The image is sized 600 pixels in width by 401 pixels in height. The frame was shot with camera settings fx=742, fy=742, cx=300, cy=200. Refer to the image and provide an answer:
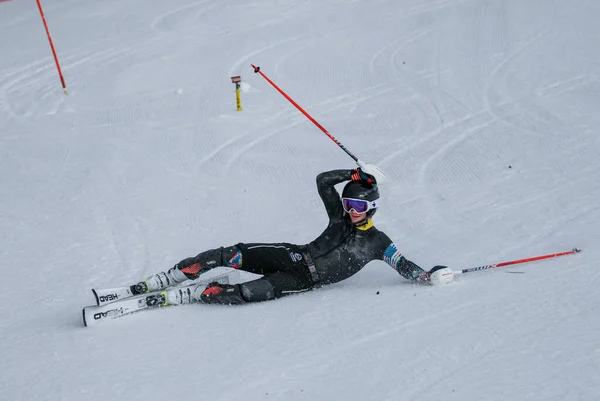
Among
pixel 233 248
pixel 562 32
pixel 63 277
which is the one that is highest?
pixel 562 32

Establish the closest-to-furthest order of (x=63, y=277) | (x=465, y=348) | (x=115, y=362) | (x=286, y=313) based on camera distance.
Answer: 1. (x=465, y=348)
2. (x=115, y=362)
3. (x=286, y=313)
4. (x=63, y=277)

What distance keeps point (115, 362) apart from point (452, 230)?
397 cm

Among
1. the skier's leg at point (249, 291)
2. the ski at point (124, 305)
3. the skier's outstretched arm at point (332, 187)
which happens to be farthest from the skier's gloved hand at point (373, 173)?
the ski at point (124, 305)

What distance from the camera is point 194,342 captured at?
17.2 feet

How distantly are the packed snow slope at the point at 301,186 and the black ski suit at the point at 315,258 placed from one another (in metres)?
0.22

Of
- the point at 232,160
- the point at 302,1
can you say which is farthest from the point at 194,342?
the point at 302,1

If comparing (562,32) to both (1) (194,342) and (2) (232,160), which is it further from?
(1) (194,342)

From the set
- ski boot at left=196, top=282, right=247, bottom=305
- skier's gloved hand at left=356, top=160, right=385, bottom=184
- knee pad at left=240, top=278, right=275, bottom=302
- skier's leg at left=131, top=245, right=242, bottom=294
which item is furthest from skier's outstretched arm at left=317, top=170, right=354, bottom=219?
ski boot at left=196, top=282, right=247, bottom=305

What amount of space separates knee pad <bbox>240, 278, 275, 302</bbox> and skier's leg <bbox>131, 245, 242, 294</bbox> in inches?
11.0

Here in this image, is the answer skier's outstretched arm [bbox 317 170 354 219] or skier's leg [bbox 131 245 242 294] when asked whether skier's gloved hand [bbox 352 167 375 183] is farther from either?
skier's leg [bbox 131 245 242 294]

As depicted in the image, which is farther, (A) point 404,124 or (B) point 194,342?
(A) point 404,124

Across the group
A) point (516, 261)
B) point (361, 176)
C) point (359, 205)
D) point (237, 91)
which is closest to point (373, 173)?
point (361, 176)

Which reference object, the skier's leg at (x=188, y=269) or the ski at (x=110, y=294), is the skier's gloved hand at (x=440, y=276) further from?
the ski at (x=110, y=294)

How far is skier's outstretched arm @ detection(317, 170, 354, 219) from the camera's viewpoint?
6.12 metres
